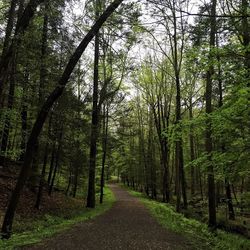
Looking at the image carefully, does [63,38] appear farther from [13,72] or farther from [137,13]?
[137,13]

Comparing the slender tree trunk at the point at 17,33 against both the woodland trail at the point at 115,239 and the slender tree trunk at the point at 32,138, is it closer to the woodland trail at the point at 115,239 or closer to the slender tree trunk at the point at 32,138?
the slender tree trunk at the point at 32,138

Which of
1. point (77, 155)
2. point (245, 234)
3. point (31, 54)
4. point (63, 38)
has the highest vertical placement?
point (63, 38)

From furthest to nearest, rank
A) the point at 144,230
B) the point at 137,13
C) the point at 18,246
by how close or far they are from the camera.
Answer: the point at 144,230 → the point at 137,13 → the point at 18,246

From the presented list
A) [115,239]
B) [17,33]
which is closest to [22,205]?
[115,239]

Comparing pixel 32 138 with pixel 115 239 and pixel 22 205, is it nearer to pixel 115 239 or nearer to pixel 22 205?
pixel 115 239

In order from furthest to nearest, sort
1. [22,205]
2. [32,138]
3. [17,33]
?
[22,205]
[17,33]
[32,138]

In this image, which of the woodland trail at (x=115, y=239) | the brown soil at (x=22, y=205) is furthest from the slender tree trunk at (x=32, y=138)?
the brown soil at (x=22, y=205)

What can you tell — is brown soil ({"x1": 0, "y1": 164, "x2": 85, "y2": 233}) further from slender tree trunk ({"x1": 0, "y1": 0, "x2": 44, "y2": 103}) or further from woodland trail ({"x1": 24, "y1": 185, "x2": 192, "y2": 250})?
slender tree trunk ({"x1": 0, "y1": 0, "x2": 44, "y2": 103})

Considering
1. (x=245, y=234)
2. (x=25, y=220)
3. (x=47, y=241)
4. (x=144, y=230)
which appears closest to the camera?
(x=47, y=241)

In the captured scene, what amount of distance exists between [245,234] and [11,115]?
37.3ft

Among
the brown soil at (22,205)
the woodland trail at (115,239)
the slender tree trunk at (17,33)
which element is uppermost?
the slender tree trunk at (17,33)

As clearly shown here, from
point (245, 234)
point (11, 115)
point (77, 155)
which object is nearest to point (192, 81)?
point (77, 155)

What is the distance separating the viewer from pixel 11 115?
→ 34.9 feet

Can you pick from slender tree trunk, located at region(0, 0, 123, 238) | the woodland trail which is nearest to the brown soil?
slender tree trunk, located at region(0, 0, 123, 238)
